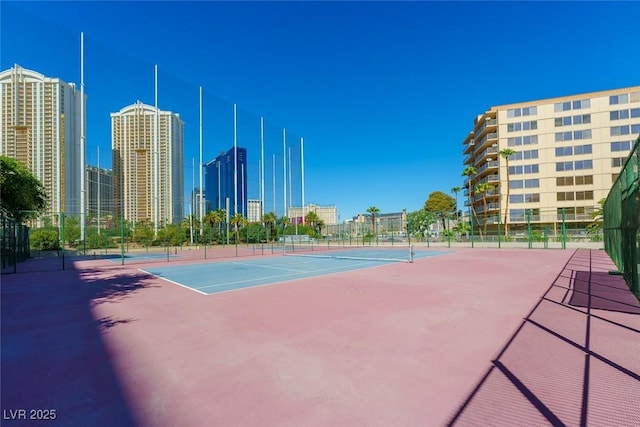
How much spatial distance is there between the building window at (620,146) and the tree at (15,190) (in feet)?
221

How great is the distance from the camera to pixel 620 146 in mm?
46688

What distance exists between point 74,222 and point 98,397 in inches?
1099

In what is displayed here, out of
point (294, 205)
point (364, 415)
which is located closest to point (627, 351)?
point (364, 415)

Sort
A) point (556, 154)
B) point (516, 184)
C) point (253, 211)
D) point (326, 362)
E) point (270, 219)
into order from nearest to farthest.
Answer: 1. point (326, 362)
2. point (556, 154)
3. point (516, 184)
4. point (270, 219)
5. point (253, 211)

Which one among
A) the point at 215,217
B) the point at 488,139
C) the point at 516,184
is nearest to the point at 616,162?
the point at 516,184

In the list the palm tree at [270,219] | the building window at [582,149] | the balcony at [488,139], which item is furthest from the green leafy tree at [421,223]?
the building window at [582,149]

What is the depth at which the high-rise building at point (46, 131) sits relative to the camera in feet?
104

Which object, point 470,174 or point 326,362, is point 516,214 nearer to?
point 470,174

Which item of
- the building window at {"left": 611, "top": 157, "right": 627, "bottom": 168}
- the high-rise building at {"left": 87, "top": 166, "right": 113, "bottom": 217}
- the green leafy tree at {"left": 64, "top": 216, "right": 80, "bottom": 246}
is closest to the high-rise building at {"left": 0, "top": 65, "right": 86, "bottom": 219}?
the high-rise building at {"left": 87, "top": 166, "right": 113, "bottom": 217}

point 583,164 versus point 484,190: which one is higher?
point 583,164

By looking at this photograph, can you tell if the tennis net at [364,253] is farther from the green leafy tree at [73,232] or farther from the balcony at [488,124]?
the balcony at [488,124]

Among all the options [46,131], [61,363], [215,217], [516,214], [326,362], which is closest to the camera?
[326,362]

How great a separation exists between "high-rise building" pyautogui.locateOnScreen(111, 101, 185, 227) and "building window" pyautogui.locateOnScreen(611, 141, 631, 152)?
62.6 meters

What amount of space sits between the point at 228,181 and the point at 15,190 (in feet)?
117
